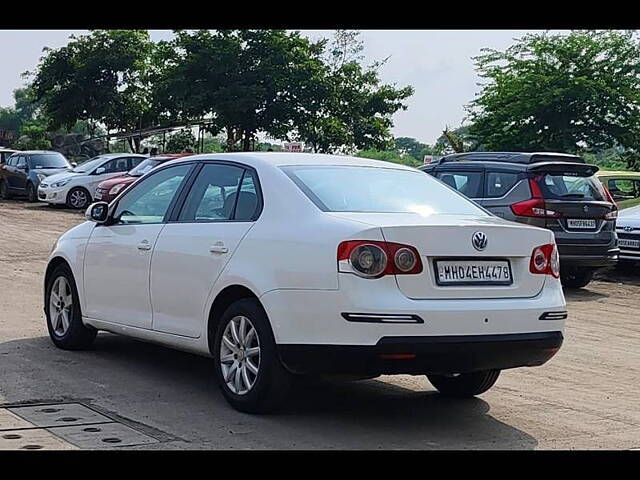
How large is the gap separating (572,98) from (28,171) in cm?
1585

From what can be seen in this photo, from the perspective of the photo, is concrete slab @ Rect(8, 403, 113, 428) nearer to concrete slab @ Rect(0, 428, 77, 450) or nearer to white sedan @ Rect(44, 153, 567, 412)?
→ concrete slab @ Rect(0, 428, 77, 450)

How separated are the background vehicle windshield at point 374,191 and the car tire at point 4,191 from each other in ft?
86.3

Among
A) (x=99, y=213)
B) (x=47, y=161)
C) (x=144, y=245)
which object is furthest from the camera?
(x=47, y=161)

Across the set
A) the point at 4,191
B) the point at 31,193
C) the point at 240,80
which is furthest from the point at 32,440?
the point at 240,80

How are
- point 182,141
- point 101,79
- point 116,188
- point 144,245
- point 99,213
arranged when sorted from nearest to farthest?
→ point 144,245, point 99,213, point 116,188, point 182,141, point 101,79

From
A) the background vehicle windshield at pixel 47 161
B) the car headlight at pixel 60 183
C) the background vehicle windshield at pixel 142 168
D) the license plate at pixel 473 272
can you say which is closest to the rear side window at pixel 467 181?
the license plate at pixel 473 272

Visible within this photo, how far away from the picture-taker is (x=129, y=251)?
8.00 meters

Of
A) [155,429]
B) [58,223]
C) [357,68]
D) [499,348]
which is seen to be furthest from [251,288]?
[357,68]

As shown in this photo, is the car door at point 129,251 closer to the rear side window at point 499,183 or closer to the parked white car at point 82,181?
the rear side window at point 499,183

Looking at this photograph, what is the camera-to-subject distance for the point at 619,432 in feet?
21.9

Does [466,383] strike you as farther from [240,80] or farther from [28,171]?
[240,80]

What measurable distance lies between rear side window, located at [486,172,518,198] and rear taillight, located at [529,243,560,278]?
311 inches

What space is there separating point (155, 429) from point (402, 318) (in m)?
1.60
